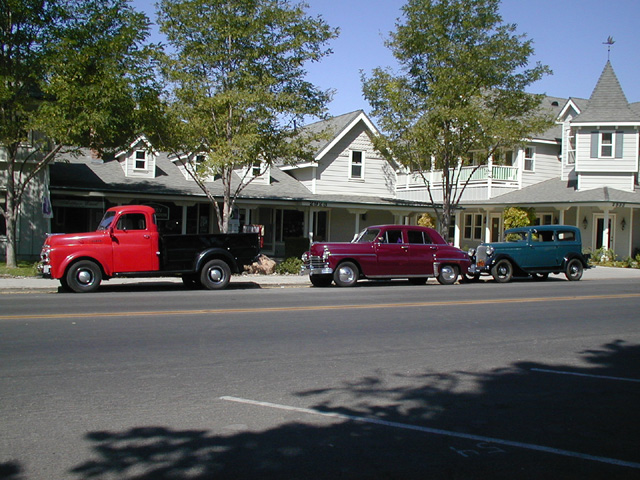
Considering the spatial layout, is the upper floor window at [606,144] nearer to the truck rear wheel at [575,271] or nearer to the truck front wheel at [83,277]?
the truck rear wheel at [575,271]

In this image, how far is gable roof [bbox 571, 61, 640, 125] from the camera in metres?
32.2

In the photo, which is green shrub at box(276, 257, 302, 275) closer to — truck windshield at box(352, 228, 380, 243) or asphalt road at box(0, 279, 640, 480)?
truck windshield at box(352, 228, 380, 243)

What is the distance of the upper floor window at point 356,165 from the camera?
32.7 metres

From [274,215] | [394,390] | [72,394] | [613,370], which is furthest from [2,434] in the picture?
[274,215]

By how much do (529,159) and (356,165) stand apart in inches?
438

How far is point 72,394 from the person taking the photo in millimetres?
6355

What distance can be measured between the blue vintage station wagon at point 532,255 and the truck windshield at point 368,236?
3.88 meters

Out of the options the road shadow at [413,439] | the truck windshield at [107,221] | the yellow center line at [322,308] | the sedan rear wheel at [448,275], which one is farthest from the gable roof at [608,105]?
the road shadow at [413,439]

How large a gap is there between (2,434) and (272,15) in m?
18.9

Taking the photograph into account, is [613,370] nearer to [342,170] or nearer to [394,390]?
[394,390]

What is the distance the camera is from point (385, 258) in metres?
18.9

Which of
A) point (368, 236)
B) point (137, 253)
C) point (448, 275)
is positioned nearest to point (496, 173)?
point (448, 275)

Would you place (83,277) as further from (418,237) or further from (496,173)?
(496,173)

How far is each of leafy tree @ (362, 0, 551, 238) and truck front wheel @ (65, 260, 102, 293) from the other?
45.3 feet
